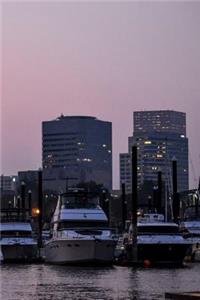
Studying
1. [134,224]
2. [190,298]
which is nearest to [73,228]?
A: [134,224]

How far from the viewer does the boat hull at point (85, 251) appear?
52156mm

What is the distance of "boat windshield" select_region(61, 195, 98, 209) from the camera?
59312mm

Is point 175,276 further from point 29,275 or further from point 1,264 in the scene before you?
point 1,264

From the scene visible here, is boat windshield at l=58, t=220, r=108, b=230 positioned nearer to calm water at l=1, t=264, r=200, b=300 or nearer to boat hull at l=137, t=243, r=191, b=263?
calm water at l=1, t=264, r=200, b=300

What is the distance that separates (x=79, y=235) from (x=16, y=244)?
25.2 feet

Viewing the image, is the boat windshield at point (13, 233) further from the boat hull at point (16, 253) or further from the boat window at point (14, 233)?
the boat hull at point (16, 253)

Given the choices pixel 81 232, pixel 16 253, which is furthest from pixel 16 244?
pixel 81 232

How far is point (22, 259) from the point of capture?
58.9 metres

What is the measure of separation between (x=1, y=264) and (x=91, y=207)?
307 inches

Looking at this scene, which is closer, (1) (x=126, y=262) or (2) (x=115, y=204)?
(1) (x=126, y=262)

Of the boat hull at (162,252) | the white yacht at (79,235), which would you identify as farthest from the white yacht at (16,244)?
the boat hull at (162,252)

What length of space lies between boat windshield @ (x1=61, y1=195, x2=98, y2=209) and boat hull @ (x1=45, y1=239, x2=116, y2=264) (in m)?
6.01

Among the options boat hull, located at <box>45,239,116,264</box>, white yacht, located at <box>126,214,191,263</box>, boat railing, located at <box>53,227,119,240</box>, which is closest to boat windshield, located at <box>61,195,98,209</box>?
boat railing, located at <box>53,227,119,240</box>

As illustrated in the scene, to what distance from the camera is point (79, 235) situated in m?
53.3
